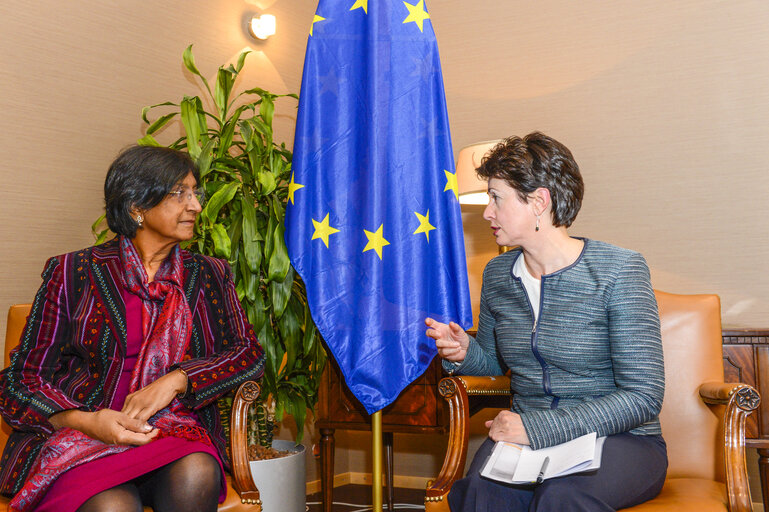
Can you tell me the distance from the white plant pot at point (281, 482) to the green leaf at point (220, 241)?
0.73 meters

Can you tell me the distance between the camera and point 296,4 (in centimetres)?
394

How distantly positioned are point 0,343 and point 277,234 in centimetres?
103

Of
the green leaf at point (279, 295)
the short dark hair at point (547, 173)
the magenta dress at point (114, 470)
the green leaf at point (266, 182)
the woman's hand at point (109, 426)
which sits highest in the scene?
the green leaf at point (266, 182)

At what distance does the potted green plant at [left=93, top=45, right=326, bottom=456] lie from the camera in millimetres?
2570

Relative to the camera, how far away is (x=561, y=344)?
174 cm

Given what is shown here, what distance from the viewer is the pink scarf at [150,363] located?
1.62 metres

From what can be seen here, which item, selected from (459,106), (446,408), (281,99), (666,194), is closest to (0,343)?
(446,408)

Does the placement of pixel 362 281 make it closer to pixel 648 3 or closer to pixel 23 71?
pixel 23 71

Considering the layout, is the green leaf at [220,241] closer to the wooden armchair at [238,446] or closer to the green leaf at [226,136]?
the green leaf at [226,136]

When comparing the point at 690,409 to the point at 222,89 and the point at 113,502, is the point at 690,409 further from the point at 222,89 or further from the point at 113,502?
the point at 222,89

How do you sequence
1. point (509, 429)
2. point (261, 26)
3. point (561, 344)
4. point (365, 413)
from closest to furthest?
point (509, 429), point (561, 344), point (365, 413), point (261, 26)

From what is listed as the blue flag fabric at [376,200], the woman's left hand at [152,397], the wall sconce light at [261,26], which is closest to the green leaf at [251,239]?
the blue flag fabric at [376,200]

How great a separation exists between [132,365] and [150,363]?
0.07m

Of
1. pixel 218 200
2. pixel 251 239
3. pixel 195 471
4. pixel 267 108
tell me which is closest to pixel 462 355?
pixel 195 471
